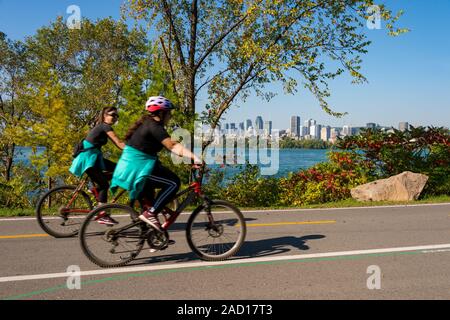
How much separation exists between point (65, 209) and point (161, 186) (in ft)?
7.33

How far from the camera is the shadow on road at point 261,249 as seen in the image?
495 cm

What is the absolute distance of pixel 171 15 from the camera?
532 inches

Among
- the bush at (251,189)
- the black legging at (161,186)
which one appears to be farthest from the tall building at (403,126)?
the black legging at (161,186)

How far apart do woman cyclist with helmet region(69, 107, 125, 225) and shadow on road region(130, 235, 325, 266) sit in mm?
1690

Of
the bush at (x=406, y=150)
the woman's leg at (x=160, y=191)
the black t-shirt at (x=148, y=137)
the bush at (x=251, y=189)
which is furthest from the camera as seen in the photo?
the bush at (x=406, y=150)

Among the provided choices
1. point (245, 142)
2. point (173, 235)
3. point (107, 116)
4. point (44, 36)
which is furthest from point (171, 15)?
point (44, 36)

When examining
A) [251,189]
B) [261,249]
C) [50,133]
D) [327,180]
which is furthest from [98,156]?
[327,180]

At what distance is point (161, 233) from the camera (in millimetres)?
4738

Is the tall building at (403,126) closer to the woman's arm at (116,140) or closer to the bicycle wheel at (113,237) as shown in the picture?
the woman's arm at (116,140)

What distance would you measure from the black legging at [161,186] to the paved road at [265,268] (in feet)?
2.56

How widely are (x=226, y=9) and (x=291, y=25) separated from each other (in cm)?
243

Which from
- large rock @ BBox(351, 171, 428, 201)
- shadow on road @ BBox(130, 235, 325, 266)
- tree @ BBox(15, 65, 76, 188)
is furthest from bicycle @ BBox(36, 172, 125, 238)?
large rock @ BBox(351, 171, 428, 201)

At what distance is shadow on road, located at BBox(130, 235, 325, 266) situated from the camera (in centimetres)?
495

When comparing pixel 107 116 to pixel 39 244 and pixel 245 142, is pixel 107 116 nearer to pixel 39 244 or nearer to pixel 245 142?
pixel 39 244
